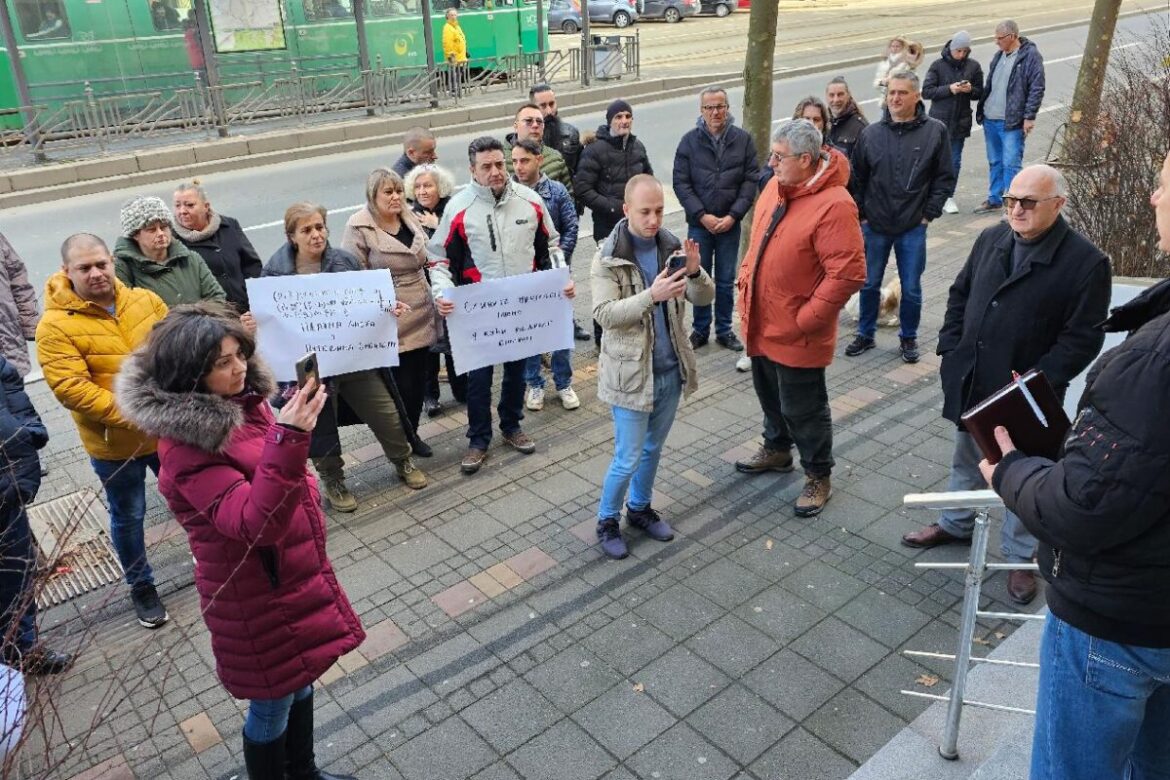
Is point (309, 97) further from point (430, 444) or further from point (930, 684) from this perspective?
point (930, 684)

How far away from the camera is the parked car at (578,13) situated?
35406mm

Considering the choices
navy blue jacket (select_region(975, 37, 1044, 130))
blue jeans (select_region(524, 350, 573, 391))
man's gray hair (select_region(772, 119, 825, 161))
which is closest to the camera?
man's gray hair (select_region(772, 119, 825, 161))

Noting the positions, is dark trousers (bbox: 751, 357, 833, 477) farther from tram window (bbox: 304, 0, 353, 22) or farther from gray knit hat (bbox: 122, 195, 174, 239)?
tram window (bbox: 304, 0, 353, 22)

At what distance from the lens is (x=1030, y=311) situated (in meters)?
4.26

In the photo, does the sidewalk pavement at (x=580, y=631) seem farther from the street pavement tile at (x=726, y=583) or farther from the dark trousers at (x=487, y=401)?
the dark trousers at (x=487, y=401)

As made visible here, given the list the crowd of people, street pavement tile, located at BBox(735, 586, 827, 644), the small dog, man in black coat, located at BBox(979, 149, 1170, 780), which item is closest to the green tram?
the crowd of people

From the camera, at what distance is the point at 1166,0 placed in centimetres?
3212

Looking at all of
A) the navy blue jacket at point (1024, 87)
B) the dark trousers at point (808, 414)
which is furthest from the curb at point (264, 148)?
the dark trousers at point (808, 414)

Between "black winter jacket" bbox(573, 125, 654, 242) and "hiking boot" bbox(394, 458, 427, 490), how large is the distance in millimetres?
2934

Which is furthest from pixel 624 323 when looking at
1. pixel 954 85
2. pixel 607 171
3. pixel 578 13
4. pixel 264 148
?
pixel 578 13

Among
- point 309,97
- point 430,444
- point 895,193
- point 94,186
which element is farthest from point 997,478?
point 309,97

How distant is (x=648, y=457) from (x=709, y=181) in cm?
318

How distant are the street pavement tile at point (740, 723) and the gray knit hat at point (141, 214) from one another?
375 cm

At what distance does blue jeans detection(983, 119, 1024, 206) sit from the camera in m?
11.1
